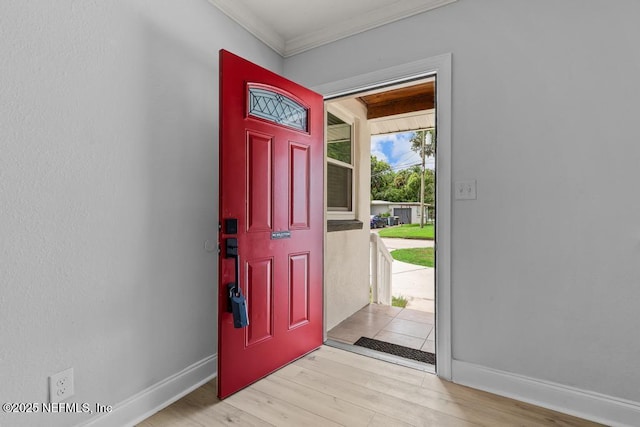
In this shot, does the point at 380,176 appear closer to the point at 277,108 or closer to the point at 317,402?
the point at 277,108

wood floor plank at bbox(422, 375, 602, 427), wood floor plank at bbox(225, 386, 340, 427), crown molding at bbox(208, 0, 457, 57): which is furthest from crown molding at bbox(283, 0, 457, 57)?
wood floor plank at bbox(225, 386, 340, 427)

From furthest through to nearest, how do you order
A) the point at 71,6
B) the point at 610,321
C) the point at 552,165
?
the point at 552,165 < the point at 610,321 < the point at 71,6

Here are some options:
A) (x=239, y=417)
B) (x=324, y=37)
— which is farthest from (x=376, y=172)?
(x=239, y=417)

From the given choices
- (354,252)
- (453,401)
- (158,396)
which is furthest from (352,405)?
(354,252)

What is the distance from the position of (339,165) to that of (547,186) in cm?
193

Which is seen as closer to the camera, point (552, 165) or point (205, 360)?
point (552, 165)

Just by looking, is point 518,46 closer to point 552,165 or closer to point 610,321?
point 552,165

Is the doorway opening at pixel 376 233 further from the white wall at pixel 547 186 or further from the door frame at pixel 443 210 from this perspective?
the white wall at pixel 547 186

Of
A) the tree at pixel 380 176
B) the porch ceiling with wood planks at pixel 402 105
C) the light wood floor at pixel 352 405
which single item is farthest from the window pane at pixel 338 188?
the tree at pixel 380 176

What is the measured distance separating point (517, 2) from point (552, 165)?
3.19ft

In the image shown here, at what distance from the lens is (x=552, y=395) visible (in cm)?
162

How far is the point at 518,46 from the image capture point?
1722 mm

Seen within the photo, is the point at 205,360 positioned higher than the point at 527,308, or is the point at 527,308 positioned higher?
the point at 527,308

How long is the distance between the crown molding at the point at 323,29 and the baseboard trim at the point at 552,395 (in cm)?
232
